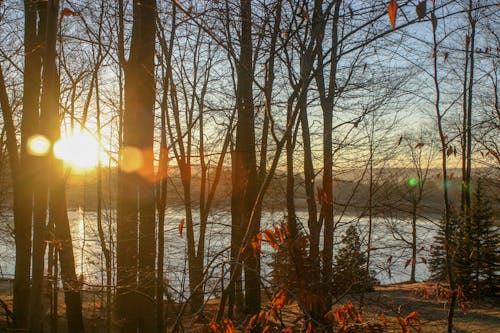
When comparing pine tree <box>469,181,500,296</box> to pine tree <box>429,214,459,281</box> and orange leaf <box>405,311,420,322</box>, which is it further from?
orange leaf <box>405,311,420,322</box>

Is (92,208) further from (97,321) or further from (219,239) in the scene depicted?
(219,239)

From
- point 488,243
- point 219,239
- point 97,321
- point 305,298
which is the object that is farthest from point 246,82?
point 488,243

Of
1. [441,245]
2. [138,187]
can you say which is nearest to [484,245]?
[441,245]

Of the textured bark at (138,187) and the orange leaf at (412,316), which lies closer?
the orange leaf at (412,316)

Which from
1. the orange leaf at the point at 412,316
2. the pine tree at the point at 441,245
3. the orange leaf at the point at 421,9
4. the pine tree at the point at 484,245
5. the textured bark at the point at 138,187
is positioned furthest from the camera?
the pine tree at the point at 484,245

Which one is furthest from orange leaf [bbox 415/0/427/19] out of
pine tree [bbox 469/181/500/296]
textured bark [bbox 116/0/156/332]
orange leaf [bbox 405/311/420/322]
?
pine tree [bbox 469/181/500/296]

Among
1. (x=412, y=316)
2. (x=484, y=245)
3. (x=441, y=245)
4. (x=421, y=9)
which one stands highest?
(x=421, y=9)

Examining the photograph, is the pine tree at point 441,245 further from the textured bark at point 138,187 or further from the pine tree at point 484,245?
the pine tree at point 484,245

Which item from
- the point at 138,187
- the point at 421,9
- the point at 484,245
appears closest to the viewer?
the point at 421,9

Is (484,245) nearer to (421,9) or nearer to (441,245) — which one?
(441,245)

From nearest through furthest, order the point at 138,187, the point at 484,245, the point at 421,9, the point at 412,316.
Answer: the point at 421,9 → the point at 412,316 → the point at 138,187 → the point at 484,245

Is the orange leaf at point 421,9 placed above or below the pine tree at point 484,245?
above

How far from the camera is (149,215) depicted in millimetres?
6594

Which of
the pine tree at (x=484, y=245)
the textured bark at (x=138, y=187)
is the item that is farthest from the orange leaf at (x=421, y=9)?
the pine tree at (x=484, y=245)
